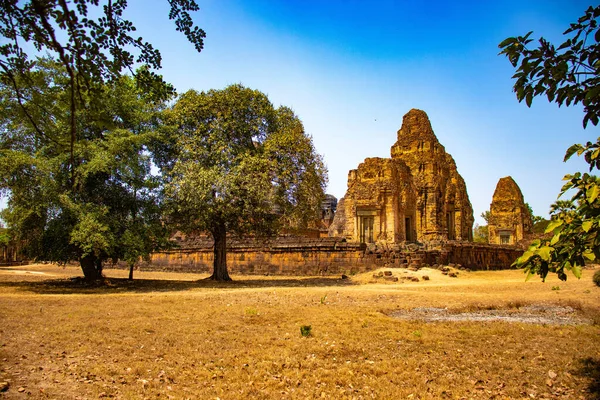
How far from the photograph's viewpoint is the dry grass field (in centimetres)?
539

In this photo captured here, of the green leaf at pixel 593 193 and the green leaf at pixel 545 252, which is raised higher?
the green leaf at pixel 593 193

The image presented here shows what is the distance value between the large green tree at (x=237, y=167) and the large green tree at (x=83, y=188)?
1.45 m

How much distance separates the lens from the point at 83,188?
56.0 ft

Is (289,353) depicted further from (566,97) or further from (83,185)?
(83,185)

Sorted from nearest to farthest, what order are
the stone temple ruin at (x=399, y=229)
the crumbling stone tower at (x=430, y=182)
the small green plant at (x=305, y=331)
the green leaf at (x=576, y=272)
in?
1. the green leaf at (x=576, y=272)
2. the small green plant at (x=305, y=331)
3. the stone temple ruin at (x=399, y=229)
4. the crumbling stone tower at (x=430, y=182)

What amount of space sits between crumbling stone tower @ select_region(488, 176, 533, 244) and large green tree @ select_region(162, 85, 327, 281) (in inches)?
1147

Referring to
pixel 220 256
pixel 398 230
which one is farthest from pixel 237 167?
pixel 398 230

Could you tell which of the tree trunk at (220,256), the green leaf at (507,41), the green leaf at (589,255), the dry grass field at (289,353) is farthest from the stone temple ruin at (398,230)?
the green leaf at (507,41)

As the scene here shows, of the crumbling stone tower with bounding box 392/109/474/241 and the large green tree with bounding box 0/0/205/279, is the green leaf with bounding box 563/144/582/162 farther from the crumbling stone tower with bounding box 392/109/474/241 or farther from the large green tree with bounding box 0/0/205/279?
the crumbling stone tower with bounding box 392/109/474/241

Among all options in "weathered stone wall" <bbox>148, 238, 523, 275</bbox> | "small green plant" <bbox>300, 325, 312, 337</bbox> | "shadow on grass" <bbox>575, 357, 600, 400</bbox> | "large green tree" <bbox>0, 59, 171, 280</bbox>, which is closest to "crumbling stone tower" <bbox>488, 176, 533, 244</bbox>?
"weathered stone wall" <bbox>148, 238, 523, 275</bbox>

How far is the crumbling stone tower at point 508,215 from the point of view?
42.1 meters

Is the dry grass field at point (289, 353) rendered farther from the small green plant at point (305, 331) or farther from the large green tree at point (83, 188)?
the large green tree at point (83, 188)

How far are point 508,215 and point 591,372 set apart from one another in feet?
131

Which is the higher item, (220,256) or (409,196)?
(409,196)
